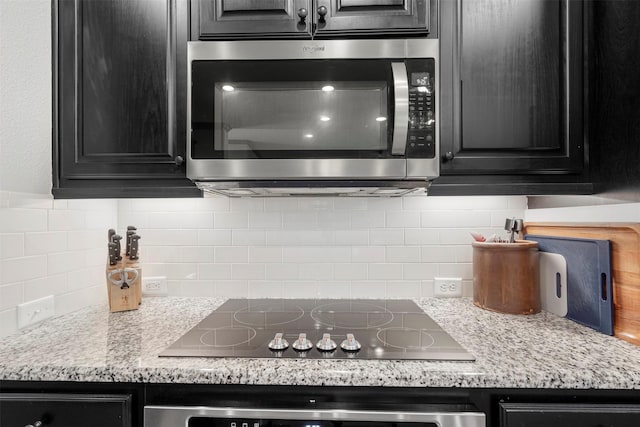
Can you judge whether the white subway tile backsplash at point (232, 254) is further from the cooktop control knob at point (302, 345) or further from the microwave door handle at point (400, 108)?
the microwave door handle at point (400, 108)

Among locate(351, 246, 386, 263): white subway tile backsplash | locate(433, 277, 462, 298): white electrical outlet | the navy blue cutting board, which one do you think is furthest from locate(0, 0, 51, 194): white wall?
the navy blue cutting board

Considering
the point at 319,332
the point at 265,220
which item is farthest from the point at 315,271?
the point at 319,332

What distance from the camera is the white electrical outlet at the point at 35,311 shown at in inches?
44.8

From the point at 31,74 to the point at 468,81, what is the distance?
1.51 meters

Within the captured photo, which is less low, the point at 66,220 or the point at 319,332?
the point at 66,220

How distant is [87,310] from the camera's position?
137 cm

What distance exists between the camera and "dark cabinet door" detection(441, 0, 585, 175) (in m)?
1.17

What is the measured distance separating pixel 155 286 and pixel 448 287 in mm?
1327

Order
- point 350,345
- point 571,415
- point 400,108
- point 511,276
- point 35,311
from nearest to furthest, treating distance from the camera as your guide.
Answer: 1. point 571,415
2. point 350,345
3. point 400,108
4. point 35,311
5. point 511,276

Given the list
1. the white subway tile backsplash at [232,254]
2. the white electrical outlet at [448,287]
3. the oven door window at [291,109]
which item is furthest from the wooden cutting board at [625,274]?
the white subway tile backsplash at [232,254]

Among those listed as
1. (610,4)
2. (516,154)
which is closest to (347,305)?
(516,154)

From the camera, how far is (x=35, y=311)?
118 cm

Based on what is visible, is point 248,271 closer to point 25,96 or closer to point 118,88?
point 118,88

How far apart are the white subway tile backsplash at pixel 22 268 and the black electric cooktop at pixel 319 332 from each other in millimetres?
601
